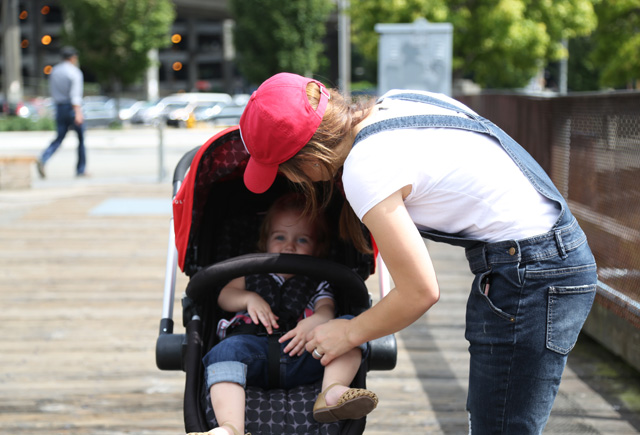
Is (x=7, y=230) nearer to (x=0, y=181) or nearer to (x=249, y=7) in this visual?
(x=0, y=181)

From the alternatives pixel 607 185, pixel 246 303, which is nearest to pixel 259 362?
pixel 246 303

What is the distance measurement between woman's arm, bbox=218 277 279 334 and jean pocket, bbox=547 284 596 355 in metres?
1.00

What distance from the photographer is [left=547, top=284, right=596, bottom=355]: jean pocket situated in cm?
195

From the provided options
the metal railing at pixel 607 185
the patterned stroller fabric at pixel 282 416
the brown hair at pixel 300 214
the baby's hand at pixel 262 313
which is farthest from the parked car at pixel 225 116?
the patterned stroller fabric at pixel 282 416

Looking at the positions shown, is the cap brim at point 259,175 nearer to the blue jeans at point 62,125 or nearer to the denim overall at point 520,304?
the denim overall at point 520,304

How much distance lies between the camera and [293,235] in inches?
114

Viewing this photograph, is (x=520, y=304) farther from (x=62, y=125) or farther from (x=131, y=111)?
(x=131, y=111)

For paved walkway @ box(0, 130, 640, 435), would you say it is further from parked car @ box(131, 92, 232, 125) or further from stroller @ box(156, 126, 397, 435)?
parked car @ box(131, 92, 232, 125)

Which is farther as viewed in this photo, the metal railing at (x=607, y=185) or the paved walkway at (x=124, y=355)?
the metal railing at (x=607, y=185)

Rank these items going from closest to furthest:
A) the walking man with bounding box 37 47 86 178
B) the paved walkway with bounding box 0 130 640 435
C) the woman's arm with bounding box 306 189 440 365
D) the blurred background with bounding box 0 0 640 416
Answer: the woman's arm with bounding box 306 189 440 365 < the paved walkway with bounding box 0 130 640 435 < the blurred background with bounding box 0 0 640 416 < the walking man with bounding box 37 47 86 178

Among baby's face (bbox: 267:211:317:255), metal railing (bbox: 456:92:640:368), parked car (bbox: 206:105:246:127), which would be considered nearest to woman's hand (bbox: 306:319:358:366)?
baby's face (bbox: 267:211:317:255)

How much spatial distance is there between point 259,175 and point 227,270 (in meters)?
0.49

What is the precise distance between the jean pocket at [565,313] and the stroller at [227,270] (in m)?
0.68

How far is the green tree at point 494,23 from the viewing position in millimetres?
21812
